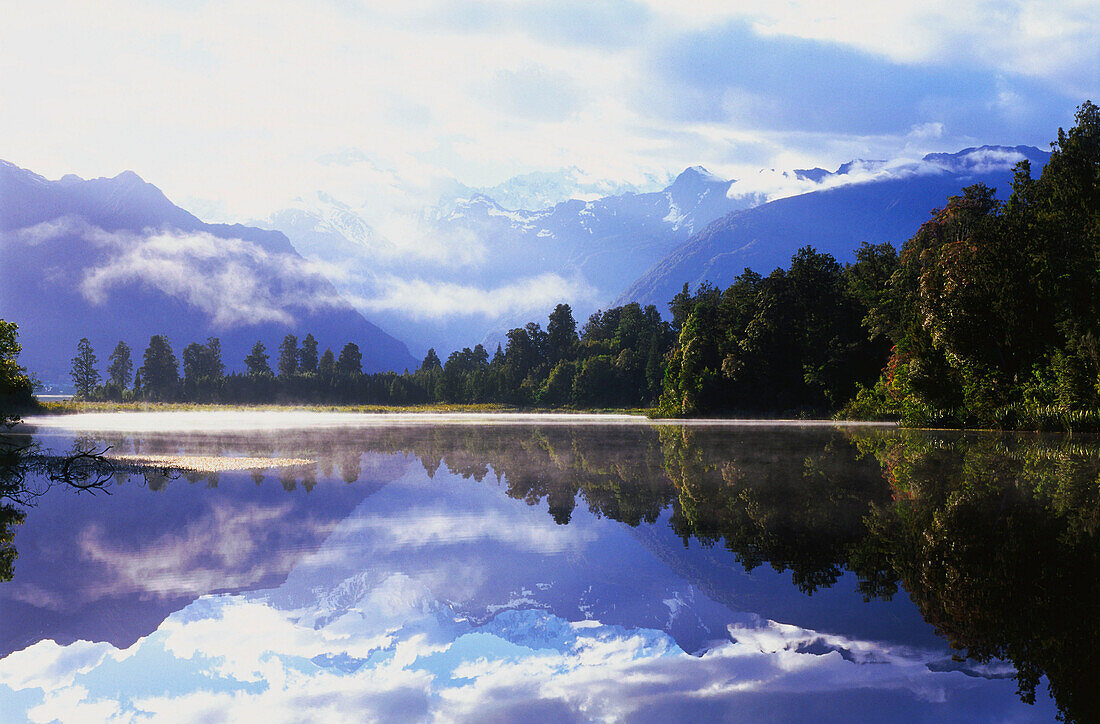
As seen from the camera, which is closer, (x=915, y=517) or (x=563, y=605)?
(x=563, y=605)

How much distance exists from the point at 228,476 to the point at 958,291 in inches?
1601

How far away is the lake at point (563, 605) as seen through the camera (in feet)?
23.0

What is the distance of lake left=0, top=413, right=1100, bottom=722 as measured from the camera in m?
7.00

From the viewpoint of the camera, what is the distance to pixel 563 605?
9.93 meters

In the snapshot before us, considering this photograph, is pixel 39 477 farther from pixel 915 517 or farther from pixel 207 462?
pixel 915 517

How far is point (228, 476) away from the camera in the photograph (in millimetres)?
24500

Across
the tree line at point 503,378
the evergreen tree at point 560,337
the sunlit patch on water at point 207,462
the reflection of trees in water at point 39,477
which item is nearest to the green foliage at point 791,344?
the tree line at point 503,378

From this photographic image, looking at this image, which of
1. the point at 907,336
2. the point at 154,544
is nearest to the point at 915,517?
the point at 154,544

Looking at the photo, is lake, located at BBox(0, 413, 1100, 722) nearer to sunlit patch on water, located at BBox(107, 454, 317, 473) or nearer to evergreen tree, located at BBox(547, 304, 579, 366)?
sunlit patch on water, located at BBox(107, 454, 317, 473)

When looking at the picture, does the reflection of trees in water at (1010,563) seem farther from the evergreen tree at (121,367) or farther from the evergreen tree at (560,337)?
the evergreen tree at (121,367)

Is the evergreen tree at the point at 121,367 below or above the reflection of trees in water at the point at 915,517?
above

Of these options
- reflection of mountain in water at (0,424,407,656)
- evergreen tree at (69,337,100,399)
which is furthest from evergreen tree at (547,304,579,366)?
reflection of mountain in water at (0,424,407,656)

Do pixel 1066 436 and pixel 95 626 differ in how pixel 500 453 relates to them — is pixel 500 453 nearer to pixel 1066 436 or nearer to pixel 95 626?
pixel 95 626

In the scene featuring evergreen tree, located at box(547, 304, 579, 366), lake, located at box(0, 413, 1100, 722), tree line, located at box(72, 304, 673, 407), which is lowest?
lake, located at box(0, 413, 1100, 722)
